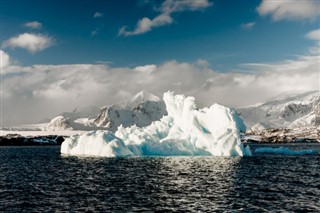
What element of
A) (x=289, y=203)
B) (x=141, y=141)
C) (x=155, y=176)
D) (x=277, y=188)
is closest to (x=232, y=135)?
(x=141, y=141)

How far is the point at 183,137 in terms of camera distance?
9500cm

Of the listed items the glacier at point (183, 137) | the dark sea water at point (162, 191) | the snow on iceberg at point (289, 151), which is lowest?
the snow on iceberg at point (289, 151)

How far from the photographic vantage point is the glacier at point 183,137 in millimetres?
90500

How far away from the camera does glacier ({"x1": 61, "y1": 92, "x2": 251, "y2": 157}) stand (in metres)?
90.5

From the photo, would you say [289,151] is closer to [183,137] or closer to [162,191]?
[183,137]

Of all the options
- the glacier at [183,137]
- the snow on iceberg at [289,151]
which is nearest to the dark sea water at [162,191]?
the glacier at [183,137]

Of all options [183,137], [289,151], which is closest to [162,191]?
[183,137]

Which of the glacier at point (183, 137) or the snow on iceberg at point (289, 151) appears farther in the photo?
the snow on iceberg at point (289, 151)

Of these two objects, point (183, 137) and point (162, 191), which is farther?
point (183, 137)

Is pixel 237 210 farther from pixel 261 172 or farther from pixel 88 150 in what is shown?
pixel 88 150

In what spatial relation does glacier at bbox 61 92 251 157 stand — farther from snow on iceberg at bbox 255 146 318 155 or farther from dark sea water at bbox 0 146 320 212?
dark sea water at bbox 0 146 320 212

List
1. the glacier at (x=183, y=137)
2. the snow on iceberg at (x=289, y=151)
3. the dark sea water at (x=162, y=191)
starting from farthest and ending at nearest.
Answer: the snow on iceberg at (x=289, y=151) < the glacier at (x=183, y=137) < the dark sea water at (x=162, y=191)

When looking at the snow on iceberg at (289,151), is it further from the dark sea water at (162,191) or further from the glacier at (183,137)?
the dark sea water at (162,191)

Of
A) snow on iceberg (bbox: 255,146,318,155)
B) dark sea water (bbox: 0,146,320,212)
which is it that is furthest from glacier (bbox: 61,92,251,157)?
dark sea water (bbox: 0,146,320,212)
